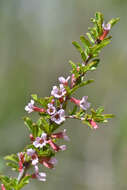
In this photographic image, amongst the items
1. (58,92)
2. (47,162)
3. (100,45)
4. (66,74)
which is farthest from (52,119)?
(66,74)

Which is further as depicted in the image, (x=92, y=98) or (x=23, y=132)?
(x=92, y=98)

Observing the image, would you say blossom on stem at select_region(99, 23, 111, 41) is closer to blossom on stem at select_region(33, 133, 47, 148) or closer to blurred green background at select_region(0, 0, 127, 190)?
blossom on stem at select_region(33, 133, 47, 148)

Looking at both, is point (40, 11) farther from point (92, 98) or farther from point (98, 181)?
point (98, 181)

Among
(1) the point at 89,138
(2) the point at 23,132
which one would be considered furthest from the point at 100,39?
(1) the point at 89,138

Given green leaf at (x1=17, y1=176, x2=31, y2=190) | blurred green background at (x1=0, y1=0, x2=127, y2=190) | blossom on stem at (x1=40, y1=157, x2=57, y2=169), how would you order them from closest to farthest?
1. green leaf at (x1=17, y1=176, x2=31, y2=190)
2. blossom on stem at (x1=40, y1=157, x2=57, y2=169)
3. blurred green background at (x1=0, y1=0, x2=127, y2=190)

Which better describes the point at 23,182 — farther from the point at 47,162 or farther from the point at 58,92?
the point at 58,92

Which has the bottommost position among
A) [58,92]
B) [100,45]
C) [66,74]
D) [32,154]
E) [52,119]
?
[32,154]

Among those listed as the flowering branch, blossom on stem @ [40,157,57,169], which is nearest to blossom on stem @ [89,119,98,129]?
the flowering branch
